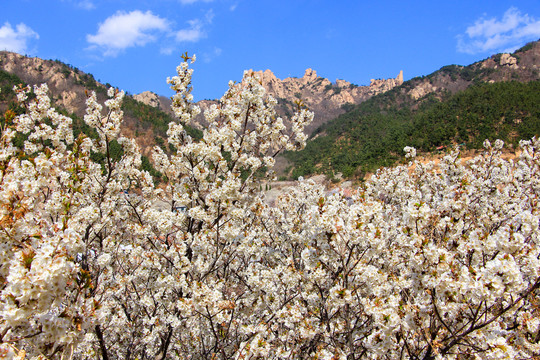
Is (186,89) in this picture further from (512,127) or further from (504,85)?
(504,85)

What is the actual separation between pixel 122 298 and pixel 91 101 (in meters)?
4.86

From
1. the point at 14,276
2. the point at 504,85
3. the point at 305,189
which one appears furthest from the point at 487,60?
the point at 14,276

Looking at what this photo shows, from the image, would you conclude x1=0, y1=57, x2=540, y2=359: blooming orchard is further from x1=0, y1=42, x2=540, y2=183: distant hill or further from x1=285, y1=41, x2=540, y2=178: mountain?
x1=0, y1=42, x2=540, y2=183: distant hill

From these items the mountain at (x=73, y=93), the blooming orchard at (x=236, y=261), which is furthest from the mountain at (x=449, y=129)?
the mountain at (x=73, y=93)

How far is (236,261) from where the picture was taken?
7.00m

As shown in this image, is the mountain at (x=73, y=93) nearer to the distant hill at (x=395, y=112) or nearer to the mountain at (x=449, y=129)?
the distant hill at (x=395, y=112)

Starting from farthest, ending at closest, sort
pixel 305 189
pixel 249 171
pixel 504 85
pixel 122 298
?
pixel 504 85 → pixel 305 189 → pixel 122 298 → pixel 249 171

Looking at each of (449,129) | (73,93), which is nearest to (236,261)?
(449,129)

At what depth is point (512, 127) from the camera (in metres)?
33.2

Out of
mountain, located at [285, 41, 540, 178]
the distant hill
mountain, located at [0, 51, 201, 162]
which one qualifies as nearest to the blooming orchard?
mountain, located at [285, 41, 540, 178]

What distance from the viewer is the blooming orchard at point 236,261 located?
2.56 meters

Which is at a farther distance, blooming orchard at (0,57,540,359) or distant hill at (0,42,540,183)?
distant hill at (0,42,540,183)

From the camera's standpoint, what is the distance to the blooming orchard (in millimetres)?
2557

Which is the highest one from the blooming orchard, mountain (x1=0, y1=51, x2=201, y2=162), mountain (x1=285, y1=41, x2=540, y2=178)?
mountain (x1=0, y1=51, x2=201, y2=162)
